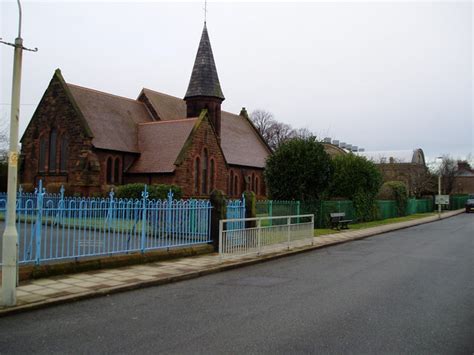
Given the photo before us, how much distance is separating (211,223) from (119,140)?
21.6m

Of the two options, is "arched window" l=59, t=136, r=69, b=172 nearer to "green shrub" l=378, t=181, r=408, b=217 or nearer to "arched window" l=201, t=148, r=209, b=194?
"arched window" l=201, t=148, r=209, b=194

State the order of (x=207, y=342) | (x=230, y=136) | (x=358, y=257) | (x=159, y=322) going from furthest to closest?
(x=230, y=136), (x=358, y=257), (x=159, y=322), (x=207, y=342)

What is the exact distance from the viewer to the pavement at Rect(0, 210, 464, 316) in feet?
24.6

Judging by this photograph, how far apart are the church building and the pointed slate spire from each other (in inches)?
3.6

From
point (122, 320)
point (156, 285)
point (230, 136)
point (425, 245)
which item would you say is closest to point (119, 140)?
point (230, 136)

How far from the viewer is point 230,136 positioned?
45.9m

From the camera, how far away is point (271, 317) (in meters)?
6.72

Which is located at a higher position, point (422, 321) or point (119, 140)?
point (119, 140)

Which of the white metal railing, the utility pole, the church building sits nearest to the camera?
the utility pole

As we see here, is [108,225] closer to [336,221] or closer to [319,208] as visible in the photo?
[336,221]

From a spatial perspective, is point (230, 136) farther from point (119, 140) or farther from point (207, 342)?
point (207, 342)

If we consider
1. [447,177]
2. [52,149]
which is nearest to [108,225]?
[52,149]

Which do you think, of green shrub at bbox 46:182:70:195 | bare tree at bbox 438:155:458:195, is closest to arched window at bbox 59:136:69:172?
green shrub at bbox 46:182:70:195

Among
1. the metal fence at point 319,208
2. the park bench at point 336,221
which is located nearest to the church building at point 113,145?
the metal fence at point 319,208
